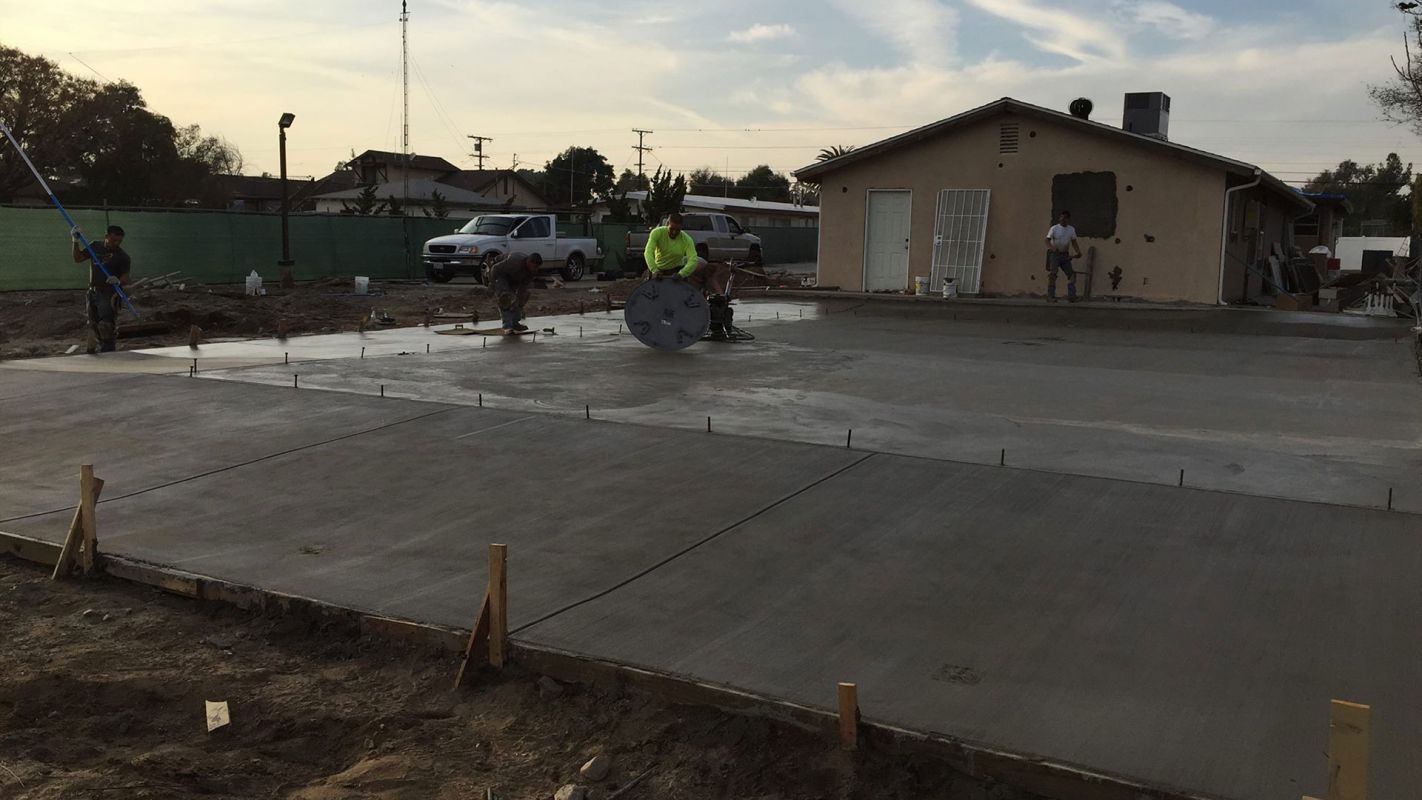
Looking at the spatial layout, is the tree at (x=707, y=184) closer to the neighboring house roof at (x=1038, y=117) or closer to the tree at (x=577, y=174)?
the tree at (x=577, y=174)

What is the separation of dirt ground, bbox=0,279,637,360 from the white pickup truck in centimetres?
73

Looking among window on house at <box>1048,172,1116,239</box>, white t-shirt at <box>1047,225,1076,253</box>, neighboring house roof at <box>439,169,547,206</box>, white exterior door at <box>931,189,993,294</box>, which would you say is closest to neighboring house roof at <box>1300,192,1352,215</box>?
window on house at <box>1048,172,1116,239</box>

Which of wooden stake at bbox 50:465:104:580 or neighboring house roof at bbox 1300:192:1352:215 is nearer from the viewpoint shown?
wooden stake at bbox 50:465:104:580

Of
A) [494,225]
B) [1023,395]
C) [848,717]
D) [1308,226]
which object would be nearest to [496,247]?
[494,225]

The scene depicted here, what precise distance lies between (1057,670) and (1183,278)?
19.1 meters

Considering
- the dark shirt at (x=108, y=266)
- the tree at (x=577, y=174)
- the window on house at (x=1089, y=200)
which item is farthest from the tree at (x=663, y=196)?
the tree at (x=577, y=174)

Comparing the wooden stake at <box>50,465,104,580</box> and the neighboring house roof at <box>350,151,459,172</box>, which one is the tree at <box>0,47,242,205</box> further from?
the wooden stake at <box>50,465,104,580</box>

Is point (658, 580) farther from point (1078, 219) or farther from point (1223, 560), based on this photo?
point (1078, 219)

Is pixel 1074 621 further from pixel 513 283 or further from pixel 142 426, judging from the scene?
pixel 513 283

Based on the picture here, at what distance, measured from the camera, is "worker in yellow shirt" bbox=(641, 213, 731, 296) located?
1352cm

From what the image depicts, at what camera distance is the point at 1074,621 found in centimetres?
468

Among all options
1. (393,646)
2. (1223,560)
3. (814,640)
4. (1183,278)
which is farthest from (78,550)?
(1183,278)

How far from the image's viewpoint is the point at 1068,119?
72.0 feet

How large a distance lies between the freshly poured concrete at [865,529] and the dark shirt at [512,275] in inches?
175
